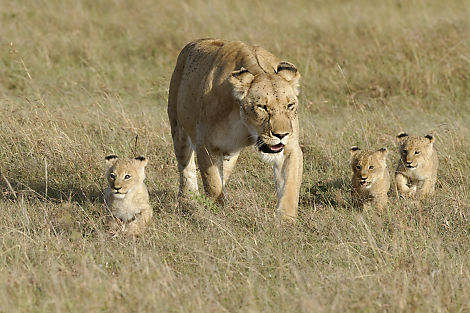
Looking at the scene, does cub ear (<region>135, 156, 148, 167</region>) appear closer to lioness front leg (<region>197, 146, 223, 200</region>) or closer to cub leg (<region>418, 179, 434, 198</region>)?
lioness front leg (<region>197, 146, 223, 200</region>)

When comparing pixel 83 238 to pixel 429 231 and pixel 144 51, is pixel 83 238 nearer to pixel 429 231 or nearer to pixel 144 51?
pixel 429 231

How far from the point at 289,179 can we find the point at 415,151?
4.97 feet

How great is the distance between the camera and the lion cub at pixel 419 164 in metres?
6.95

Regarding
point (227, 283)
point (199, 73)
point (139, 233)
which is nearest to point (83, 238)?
point (139, 233)

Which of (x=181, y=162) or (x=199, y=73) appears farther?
(x=181, y=162)

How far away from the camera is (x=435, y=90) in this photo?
10516 millimetres

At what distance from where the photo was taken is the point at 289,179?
19.9ft

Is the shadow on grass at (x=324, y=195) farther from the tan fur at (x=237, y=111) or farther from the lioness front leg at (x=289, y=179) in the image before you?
the tan fur at (x=237, y=111)

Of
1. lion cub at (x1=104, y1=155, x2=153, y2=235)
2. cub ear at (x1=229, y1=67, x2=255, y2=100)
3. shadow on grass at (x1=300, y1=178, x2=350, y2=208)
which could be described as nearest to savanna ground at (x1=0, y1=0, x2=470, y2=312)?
shadow on grass at (x1=300, y1=178, x2=350, y2=208)

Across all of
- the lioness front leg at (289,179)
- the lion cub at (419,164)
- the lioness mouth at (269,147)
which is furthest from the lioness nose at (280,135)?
the lion cub at (419,164)

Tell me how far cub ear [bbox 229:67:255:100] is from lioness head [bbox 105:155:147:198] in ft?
3.02

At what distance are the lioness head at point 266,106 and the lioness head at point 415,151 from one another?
1666mm

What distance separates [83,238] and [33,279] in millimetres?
1048

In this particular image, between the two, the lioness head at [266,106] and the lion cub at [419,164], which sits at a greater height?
the lioness head at [266,106]
